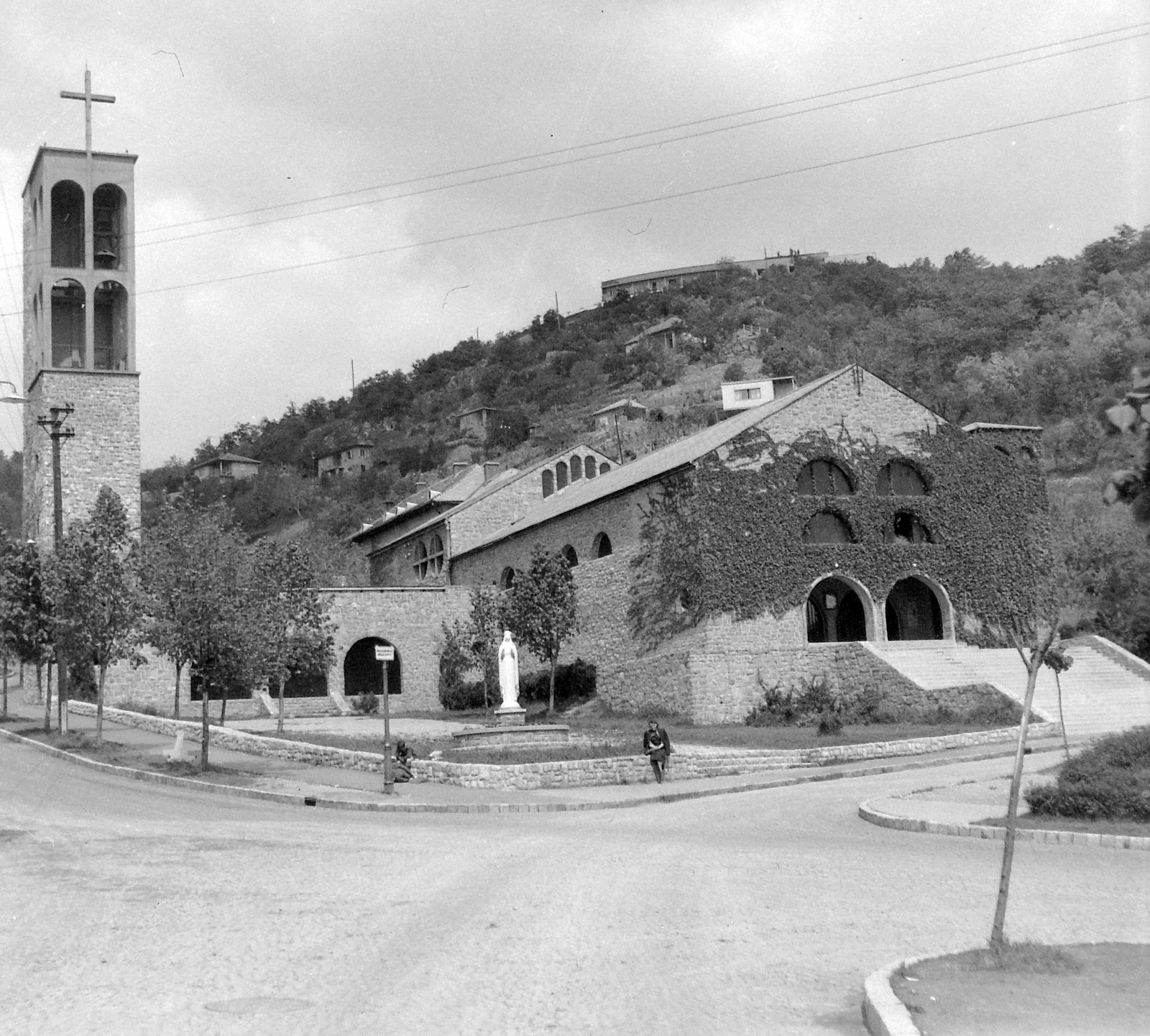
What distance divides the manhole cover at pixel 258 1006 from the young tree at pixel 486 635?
34799 millimetres

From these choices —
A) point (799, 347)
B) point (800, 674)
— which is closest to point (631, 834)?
point (800, 674)

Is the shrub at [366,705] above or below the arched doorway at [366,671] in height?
below

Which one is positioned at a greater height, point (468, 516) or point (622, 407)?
point (622, 407)

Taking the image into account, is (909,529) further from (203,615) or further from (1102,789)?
(1102,789)

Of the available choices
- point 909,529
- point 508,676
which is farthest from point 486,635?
point 909,529

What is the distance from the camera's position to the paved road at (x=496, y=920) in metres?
7.98

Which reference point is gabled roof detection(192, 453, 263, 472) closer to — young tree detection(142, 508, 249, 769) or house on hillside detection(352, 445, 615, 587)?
house on hillside detection(352, 445, 615, 587)

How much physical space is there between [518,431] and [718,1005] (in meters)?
123

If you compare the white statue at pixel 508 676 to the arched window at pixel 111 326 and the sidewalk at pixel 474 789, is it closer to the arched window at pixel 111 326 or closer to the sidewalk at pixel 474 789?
the sidewalk at pixel 474 789

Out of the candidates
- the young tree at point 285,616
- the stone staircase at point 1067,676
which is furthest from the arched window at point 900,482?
the young tree at point 285,616

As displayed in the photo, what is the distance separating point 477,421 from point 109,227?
8456 cm

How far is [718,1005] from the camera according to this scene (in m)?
8.00

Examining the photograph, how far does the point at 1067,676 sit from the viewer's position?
38.3 meters

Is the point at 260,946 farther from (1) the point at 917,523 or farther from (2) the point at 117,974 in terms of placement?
(1) the point at 917,523
